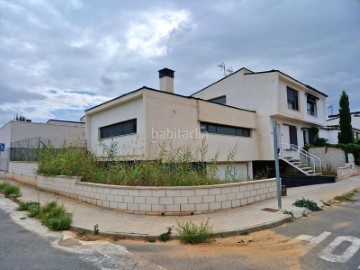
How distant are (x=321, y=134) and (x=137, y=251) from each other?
27.5 meters

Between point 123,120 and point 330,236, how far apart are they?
1106 cm

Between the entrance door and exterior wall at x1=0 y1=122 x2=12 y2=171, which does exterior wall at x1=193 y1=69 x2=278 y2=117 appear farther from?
exterior wall at x1=0 y1=122 x2=12 y2=171

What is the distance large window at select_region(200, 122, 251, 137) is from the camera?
50.0 feet

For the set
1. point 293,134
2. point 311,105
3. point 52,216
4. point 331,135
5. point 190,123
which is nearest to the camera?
point 52,216

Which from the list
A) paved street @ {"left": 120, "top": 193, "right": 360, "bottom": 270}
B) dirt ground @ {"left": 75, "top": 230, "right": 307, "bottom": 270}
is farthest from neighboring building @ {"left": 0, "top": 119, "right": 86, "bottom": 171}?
paved street @ {"left": 120, "top": 193, "right": 360, "bottom": 270}

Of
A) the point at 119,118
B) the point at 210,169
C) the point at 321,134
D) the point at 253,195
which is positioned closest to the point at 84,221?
the point at 210,169

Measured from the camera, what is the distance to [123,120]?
14.3 meters

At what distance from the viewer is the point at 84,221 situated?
6.98 metres

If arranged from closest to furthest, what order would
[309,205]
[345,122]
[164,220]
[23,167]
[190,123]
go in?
[164,220], [309,205], [190,123], [23,167], [345,122]

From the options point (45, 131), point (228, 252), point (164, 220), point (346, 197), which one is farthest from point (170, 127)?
point (45, 131)

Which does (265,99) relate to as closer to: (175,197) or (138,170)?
(138,170)

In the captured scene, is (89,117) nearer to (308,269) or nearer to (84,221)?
(84,221)

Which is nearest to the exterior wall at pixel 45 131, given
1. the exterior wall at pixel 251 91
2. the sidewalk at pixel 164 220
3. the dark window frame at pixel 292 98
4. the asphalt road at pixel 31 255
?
the exterior wall at pixel 251 91

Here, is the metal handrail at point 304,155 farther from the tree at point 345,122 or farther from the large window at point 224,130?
the tree at point 345,122
